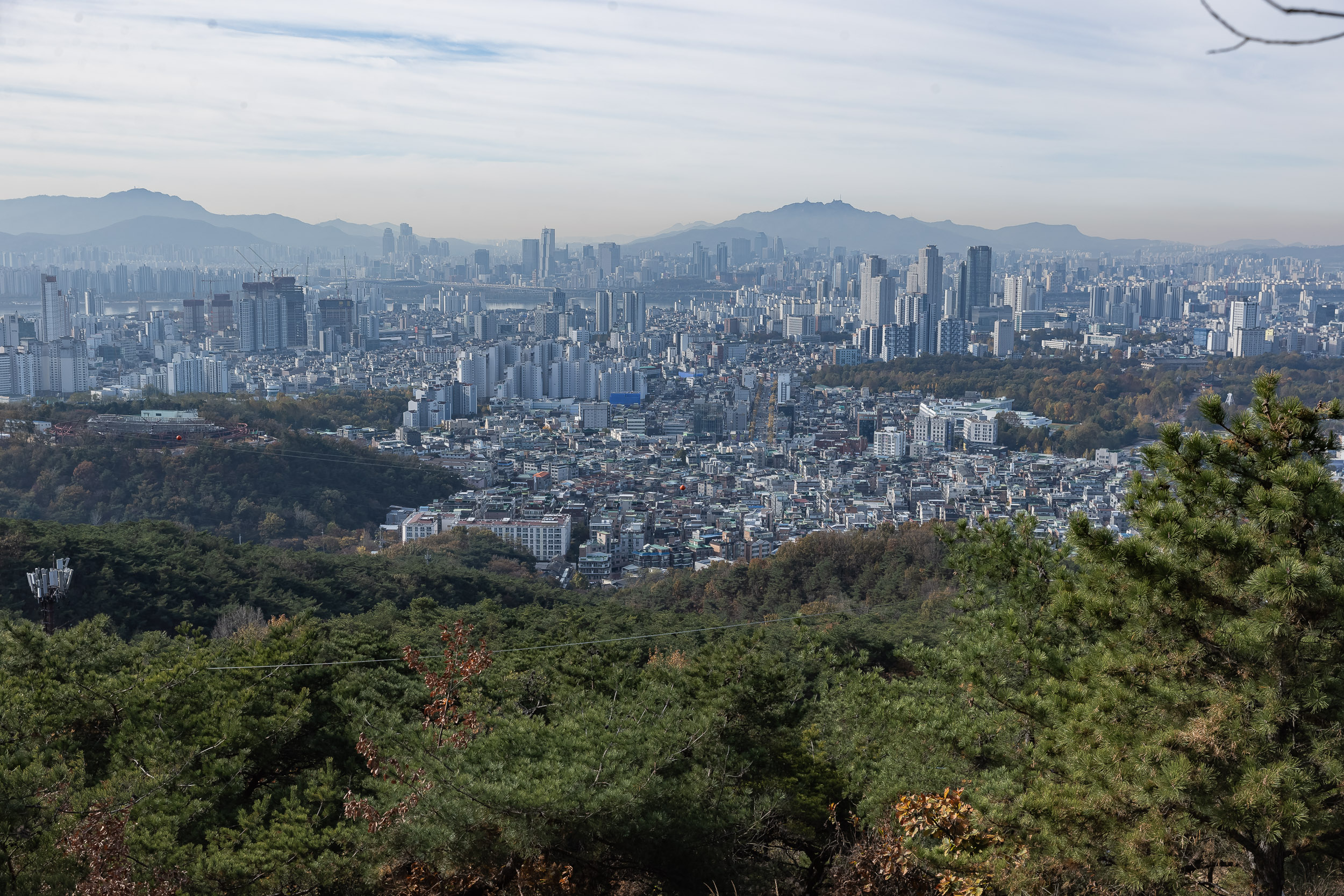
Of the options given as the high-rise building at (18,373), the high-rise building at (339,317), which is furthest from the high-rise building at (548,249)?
the high-rise building at (18,373)

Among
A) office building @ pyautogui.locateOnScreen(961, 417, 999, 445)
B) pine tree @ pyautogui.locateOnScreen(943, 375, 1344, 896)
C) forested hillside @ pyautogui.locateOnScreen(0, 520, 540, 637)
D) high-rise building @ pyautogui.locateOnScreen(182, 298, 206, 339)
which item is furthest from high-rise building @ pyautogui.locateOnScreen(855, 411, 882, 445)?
high-rise building @ pyautogui.locateOnScreen(182, 298, 206, 339)

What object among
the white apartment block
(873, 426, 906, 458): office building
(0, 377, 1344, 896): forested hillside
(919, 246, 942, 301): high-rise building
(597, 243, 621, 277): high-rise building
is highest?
(597, 243, 621, 277): high-rise building

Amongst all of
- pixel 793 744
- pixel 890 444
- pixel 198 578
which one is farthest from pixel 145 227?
pixel 793 744

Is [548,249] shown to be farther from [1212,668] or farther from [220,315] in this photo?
[1212,668]

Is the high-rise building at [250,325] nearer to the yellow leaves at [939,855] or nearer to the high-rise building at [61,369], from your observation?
the high-rise building at [61,369]

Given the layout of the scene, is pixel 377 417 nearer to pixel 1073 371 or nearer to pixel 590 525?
pixel 590 525

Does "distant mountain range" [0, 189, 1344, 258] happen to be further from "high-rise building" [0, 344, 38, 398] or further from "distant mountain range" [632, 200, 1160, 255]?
"high-rise building" [0, 344, 38, 398]
